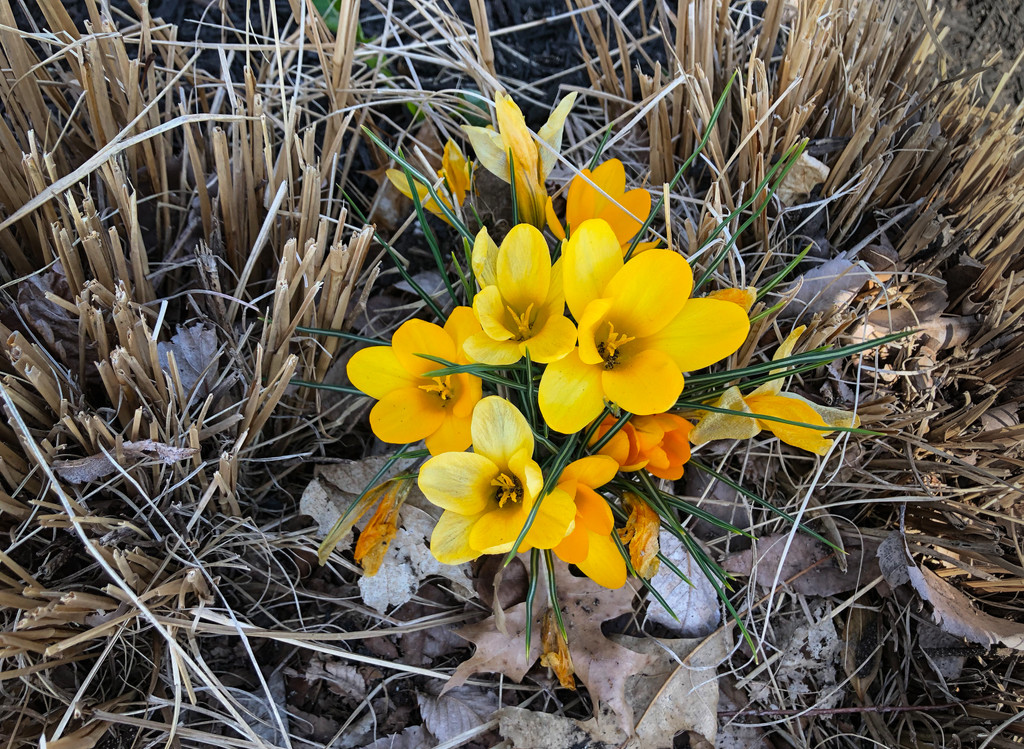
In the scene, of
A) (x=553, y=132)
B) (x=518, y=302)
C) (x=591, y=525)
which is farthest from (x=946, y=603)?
(x=553, y=132)

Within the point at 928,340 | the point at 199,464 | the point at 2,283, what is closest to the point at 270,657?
the point at 199,464

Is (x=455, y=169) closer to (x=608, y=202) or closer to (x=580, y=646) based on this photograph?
(x=608, y=202)

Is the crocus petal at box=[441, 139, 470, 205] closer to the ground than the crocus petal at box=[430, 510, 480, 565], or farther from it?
farther from it

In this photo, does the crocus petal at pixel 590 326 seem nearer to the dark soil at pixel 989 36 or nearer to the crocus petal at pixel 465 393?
the crocus petal at pixel 465 393

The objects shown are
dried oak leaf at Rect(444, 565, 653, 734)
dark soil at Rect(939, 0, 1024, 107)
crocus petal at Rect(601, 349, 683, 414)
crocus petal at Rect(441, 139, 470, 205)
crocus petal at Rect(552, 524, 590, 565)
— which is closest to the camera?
crocus petal at Rect(601, 349, 683, 414)

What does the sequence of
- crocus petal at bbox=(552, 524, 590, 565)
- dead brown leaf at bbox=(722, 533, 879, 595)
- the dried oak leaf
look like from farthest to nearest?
dead brown leaf at bbox=(722, 533, 879, 595)
the dried oak leaf
crocus petal at bbox=(552, 524, 590, 565)

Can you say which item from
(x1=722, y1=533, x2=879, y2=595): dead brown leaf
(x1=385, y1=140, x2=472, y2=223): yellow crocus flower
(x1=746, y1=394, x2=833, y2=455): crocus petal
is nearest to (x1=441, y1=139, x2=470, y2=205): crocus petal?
(x1=385, y1=140, x2=472, y2=223): yellow crocus flower

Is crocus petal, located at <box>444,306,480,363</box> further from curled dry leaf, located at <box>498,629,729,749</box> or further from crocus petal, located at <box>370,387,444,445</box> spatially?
curled dry leaf, located at <box>498,629,729,749</box>
